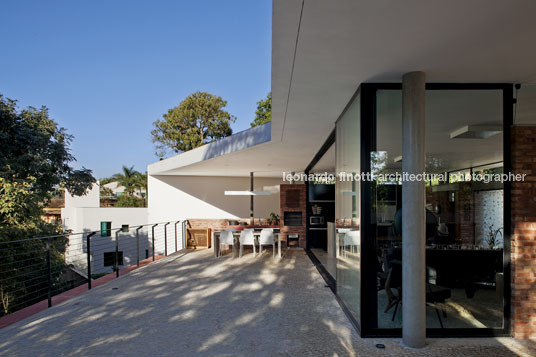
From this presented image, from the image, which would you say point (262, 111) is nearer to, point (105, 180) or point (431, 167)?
point (105, 180)

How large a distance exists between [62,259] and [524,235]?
32.4 feet

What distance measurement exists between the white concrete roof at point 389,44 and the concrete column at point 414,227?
13.0 inches

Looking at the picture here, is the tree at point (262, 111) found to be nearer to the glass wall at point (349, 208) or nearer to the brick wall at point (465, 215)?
the glass wall at point (349, 208)

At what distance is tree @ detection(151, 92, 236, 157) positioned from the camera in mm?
26859

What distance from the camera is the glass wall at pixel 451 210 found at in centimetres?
384

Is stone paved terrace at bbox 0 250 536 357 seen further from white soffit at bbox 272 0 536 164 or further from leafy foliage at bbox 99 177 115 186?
leafy foliage at bbox 99 177 115 186

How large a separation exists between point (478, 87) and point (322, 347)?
3.24 m

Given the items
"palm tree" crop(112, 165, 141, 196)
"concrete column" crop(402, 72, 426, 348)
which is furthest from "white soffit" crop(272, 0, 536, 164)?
"palm tree" crop(112, 165, 141, 196)

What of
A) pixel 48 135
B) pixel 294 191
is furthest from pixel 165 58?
pixel 294 191

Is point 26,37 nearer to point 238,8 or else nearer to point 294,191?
point 238,8

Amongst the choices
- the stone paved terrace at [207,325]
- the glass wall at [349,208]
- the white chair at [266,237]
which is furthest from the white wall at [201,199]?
the glass wall at [349,208]

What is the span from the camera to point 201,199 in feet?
50.5

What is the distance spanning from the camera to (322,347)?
11.4 ft

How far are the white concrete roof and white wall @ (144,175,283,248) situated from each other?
997cm
